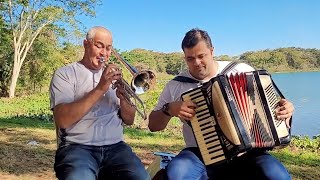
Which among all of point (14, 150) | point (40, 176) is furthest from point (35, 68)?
point (40, 176)

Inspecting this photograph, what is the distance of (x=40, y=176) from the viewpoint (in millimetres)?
5344

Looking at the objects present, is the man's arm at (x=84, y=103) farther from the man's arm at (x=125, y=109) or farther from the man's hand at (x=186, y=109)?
the man's hand at (x=186, y=109)

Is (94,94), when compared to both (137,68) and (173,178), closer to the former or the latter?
(137,68)

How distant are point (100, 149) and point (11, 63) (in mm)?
24998


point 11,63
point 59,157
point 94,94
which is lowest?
point 59,157

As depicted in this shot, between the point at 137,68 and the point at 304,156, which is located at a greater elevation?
the point at 137,68

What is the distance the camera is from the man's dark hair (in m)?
3.45

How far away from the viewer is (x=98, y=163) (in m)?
3.26

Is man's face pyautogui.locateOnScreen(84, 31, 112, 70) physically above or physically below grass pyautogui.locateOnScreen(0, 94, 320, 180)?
above

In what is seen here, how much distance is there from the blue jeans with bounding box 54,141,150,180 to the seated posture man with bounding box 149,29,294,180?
291 millimetres

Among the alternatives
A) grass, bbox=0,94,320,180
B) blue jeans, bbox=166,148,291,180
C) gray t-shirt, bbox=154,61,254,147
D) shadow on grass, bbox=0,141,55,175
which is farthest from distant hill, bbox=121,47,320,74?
blue jeans, bbox=166,148,291,180

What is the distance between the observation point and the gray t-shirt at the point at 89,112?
3.28 metres

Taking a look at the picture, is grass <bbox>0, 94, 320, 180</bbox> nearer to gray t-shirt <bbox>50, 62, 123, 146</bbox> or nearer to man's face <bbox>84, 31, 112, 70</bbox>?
gray t-shirt <bbox>50, 62, 123, 146</bbox>

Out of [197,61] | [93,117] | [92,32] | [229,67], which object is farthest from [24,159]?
[229,67]
